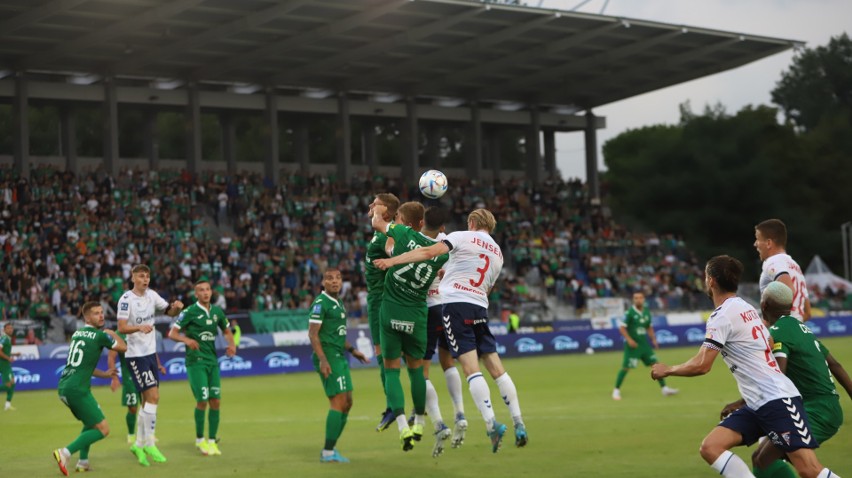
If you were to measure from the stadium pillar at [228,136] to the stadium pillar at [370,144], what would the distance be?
7.61 m

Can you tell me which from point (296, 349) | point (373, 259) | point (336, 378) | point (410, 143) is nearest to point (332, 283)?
point (336, 378)

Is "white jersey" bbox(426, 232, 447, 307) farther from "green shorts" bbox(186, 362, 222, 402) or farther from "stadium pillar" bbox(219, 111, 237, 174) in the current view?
"stadium pillar" bbox(219, 111, 237, 174)

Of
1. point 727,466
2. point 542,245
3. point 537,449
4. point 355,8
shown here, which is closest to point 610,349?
point 542,245

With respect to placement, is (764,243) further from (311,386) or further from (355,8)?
(355,8)

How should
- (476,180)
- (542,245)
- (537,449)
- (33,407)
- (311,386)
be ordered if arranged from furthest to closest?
(476,180), (542,245), (311,386), (33,407), (537,449)

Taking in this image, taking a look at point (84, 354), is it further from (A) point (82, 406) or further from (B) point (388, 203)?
(B) point (388, 203)

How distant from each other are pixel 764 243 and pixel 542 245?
41.1 m

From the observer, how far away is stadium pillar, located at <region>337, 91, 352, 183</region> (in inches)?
2181

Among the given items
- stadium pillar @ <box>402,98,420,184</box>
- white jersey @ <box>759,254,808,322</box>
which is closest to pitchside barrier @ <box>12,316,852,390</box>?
stadium pillar @ <box>402,98,420,184</box>

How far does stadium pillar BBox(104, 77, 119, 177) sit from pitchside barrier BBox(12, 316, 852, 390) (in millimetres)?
15199

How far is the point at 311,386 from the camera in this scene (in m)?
29.5

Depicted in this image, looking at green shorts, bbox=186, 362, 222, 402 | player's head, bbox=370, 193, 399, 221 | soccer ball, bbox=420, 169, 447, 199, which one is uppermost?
soccer ball, bbox=420, 169, 447, 199

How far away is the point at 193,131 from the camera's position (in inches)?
2024

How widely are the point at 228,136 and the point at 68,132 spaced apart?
304 inches
